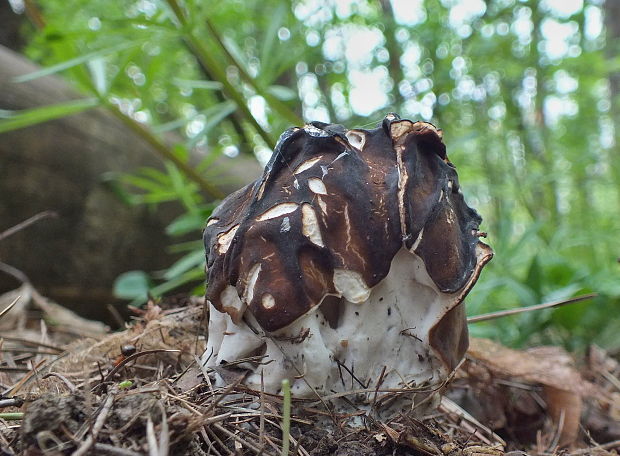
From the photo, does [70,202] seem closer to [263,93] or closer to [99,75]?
[99,75]

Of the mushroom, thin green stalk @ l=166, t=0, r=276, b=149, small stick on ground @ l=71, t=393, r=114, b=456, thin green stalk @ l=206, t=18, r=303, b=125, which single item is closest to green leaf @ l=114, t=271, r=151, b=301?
thin green stalk @ l=166, t=0, r=276, b=149

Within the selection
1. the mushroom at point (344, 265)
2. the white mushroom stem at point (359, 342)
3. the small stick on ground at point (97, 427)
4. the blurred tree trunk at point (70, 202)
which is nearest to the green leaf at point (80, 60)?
the blurred tree trunk at point (70, 202)

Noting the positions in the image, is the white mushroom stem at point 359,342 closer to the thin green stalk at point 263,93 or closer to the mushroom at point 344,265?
the mushroom at point 344,265

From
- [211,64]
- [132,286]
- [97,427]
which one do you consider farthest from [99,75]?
[97,427]

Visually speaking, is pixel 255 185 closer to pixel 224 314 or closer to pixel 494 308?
pixel 224 314

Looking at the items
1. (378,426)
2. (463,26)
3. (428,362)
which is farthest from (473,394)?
(463,26)

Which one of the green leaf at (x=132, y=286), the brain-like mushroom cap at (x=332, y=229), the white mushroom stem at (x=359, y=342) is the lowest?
the green leaf at (x=132, y=286)

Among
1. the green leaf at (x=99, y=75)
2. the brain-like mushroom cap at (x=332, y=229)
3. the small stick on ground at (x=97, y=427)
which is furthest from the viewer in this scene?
the green leaf at (x=99, y=75)
